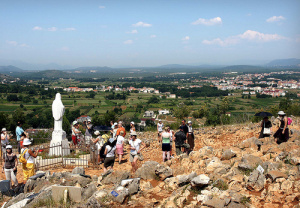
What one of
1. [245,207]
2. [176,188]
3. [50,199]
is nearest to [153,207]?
[176,188]

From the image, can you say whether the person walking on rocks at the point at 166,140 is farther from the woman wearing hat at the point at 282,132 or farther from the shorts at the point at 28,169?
the shorts at the point at 28,169

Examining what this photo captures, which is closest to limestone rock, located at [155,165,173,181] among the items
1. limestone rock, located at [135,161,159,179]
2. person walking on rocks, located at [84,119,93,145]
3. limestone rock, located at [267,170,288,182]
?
limestone rock, located at [135,161,159,179]

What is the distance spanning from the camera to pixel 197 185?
6027 mm

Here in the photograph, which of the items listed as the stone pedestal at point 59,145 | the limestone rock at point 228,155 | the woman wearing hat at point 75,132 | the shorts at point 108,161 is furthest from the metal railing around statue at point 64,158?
the limestone rock at point 228,155

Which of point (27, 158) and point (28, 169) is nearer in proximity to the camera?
point (27, 158)

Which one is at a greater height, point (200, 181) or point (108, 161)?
point (200, 181)

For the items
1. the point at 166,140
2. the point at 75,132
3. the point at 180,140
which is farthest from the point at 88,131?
the point at 180,140

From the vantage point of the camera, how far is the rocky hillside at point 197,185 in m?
5.41

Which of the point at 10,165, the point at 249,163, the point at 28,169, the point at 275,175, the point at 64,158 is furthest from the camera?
the point at 64,158

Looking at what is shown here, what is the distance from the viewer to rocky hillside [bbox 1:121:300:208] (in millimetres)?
5406

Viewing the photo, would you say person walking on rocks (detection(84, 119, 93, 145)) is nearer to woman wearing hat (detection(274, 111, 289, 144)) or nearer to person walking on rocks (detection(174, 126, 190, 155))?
person walking on rocks (detection(174, 126, 190, 155))

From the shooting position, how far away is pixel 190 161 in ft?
27.2

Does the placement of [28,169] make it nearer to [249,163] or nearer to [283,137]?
[249,163]

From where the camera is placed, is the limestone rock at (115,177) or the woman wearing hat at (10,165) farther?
the woman wearing hat at (10,165)
